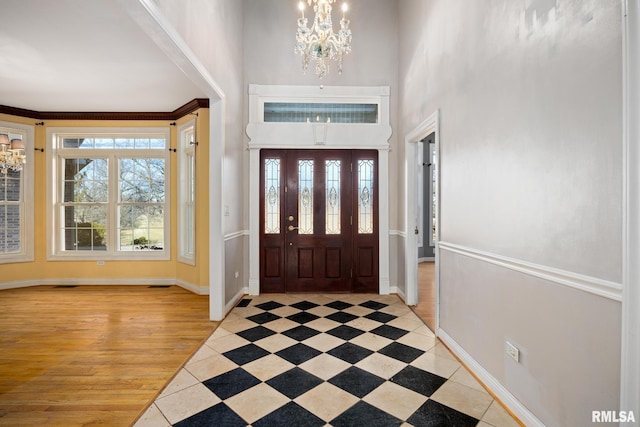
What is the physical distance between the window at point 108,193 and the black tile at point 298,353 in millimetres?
3503

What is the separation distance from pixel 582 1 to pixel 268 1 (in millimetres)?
4209

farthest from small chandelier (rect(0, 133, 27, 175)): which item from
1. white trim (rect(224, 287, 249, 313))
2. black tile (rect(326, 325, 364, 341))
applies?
black tile (rect(326, 325, 364, 341))

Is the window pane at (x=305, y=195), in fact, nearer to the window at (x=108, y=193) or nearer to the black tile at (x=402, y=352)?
the black tile at (x=402, y=352)

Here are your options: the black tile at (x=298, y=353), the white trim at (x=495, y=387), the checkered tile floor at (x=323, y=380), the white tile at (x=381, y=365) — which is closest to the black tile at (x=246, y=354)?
the checkered tile floor at (x=323, y=380)

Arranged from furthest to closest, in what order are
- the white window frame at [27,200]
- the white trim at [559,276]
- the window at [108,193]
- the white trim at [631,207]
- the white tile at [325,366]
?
the window at [108,193], the white window frame at [27,200], the white tile at [325,366], the white trim at [559,276], the white trim at [631,207]

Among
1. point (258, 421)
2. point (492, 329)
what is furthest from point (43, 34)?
point (492, 329)

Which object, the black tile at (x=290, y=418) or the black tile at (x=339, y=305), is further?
the black tile at (x=339, y=305)

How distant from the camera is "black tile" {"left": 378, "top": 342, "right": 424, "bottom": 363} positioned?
257cm

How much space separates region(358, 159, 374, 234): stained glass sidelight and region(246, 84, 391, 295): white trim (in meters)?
0.14

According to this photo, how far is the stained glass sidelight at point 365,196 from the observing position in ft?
14.8

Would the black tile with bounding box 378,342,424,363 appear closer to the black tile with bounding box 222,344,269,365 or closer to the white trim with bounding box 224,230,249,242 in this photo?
the black tile with bounding box 222,344,269,365

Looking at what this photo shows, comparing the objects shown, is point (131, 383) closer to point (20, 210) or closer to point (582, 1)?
point (582, 1)

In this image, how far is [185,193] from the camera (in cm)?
504

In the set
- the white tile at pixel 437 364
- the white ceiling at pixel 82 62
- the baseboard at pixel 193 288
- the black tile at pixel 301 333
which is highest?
the white ceiling at pixel 82 62
